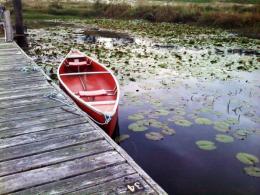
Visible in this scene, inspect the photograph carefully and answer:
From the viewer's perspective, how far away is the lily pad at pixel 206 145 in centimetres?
632

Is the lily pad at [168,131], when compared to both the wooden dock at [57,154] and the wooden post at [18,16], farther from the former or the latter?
the wooden post at [18,16]

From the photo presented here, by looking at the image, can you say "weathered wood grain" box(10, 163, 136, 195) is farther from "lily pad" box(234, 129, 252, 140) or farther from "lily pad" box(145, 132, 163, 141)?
"lily pad" box(234, 129, 252, 140)

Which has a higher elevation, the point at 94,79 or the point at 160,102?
the point at 94,79

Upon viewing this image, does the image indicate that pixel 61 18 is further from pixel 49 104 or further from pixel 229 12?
pixel 49 104

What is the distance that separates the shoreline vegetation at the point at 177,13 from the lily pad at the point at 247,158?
15.2 m

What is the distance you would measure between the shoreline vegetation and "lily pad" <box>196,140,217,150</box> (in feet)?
49.0

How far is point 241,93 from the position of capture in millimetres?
9531

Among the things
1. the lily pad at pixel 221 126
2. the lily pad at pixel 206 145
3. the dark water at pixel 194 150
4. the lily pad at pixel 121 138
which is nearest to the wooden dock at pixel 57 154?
the lily pad at pixel 121 138

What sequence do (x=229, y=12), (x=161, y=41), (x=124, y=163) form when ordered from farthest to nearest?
(x=229, y=12)
(x=161, y=41)
(x=124, y=163)

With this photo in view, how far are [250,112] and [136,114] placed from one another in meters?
2.68

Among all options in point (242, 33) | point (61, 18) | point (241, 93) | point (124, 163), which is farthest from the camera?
point (61, 18)

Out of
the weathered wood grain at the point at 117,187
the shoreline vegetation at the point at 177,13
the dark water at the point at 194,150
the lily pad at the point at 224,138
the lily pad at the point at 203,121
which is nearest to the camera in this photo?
the weathered wood grain at the point at 117,187

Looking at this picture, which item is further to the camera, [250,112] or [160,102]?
[160,102]

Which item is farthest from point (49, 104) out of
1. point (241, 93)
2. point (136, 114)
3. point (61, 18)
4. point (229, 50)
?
point (61, 18)
